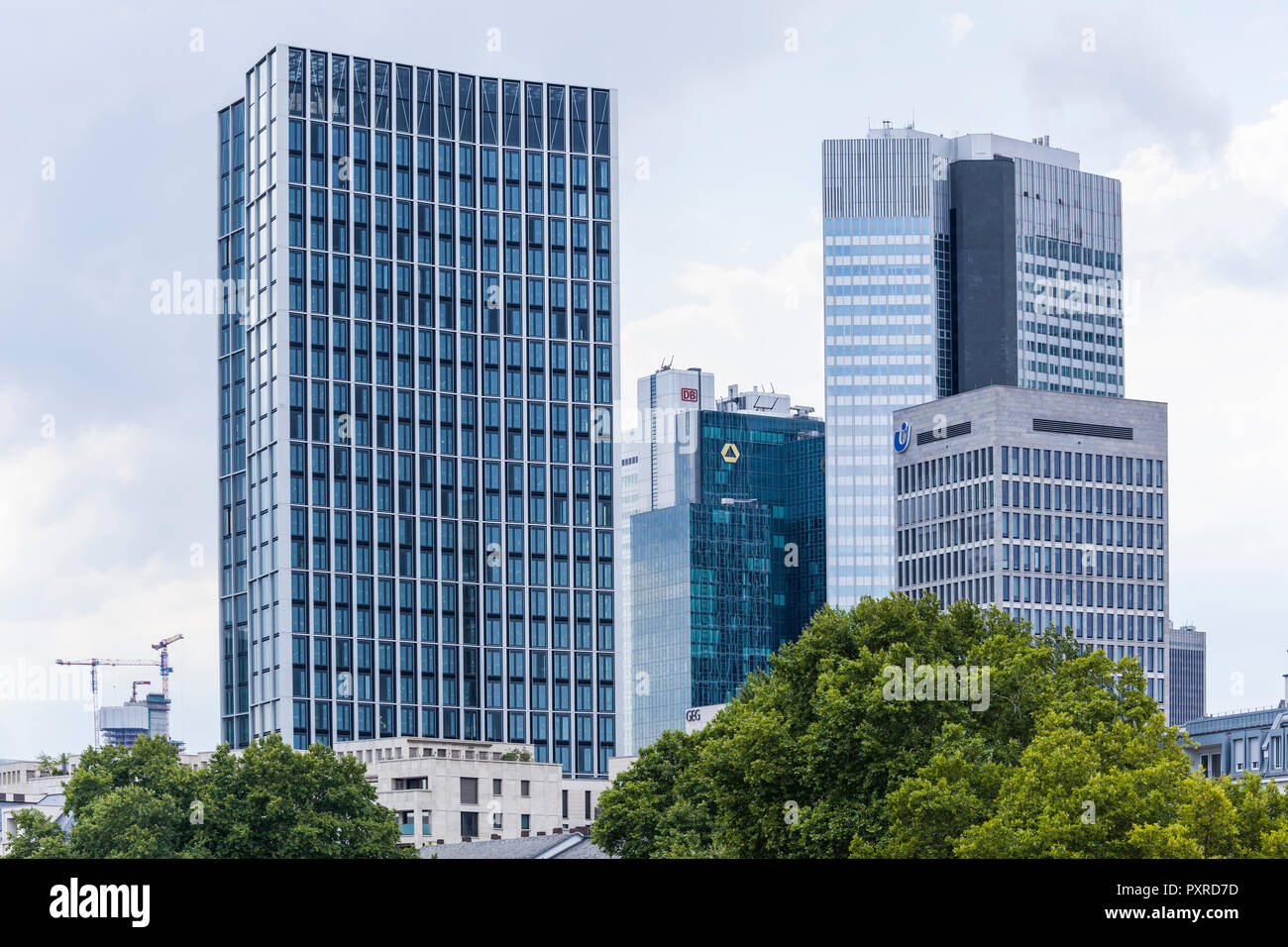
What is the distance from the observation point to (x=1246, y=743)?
573 ft

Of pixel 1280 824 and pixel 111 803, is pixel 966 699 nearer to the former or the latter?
pixel 1280 824

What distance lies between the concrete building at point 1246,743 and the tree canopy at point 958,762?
266ft

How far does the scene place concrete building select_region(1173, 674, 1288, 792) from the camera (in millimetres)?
168875

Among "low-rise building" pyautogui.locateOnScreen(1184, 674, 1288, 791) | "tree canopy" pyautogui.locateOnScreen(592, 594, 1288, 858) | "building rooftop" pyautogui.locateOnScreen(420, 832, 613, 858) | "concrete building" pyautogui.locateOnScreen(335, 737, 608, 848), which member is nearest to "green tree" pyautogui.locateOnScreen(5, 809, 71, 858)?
"building rooftop" pyautogui.locateOnScreen(420, 832, 613, 858)

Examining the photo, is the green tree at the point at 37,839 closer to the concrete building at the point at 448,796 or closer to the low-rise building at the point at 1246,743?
the concrete building at the point at 448,796

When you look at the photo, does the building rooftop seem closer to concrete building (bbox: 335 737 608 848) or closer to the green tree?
concrete building (bbox: 335 737 608 848)

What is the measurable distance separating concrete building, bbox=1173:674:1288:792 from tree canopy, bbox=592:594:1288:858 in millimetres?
81188

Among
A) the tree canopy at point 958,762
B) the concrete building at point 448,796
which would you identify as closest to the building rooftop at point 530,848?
the concrete building at point 448,796

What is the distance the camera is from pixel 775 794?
80188mm

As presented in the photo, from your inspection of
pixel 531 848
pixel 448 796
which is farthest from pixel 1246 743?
pixel 448 796

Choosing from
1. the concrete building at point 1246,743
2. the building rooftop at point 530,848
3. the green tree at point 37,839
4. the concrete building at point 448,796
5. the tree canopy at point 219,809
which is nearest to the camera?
the tree canopy at point 219,809

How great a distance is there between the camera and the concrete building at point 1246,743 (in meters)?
169
